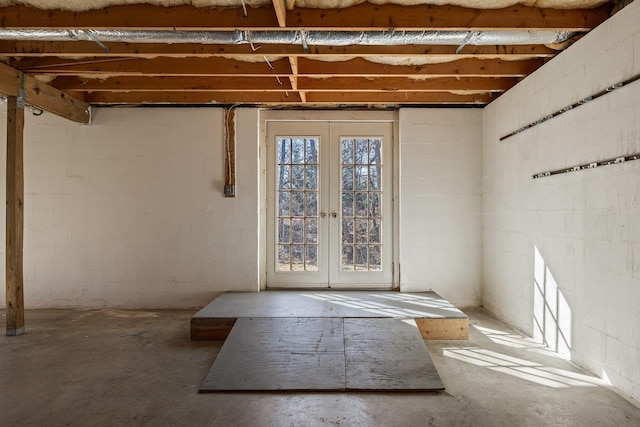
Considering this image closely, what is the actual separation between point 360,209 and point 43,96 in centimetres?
377

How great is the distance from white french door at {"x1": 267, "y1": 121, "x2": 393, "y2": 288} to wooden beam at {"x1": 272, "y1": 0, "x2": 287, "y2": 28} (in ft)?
7.96

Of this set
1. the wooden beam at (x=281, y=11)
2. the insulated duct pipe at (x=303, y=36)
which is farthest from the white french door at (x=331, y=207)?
the wooden beam at (x=281, y=11)

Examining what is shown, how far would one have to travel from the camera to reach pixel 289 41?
3195 millimetres

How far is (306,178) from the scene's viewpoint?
5340 millimetres

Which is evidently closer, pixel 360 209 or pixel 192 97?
pixel 192 97

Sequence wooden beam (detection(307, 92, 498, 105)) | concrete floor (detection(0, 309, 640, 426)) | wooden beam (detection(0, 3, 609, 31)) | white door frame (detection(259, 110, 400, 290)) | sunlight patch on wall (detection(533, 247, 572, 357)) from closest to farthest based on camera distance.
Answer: concrete floor (detection(0, 309, 640, 426)), wooden beam (detection(0, 3, 609, 31)), sunlight patch on wall (detection(533, 247, 572, 357)), wooden beam (detection(307, 92, 498, 105)), white door frame (detection(259, 110, 400, 290))

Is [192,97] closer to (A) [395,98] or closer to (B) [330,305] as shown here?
(A) [395,98]

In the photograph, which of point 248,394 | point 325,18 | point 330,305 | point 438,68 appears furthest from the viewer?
point 330,305

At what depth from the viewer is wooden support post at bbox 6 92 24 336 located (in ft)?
12.9

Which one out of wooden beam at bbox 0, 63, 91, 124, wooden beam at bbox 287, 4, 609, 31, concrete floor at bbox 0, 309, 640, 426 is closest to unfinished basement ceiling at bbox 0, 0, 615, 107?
wooden beam at bbox 287, 4, 609, 31

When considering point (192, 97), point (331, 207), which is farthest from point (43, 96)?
point (331, 207)

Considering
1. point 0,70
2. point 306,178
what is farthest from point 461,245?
point 0,70

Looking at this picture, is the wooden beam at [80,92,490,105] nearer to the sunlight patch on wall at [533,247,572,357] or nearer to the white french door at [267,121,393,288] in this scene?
the white french door at [267,121,393,288]

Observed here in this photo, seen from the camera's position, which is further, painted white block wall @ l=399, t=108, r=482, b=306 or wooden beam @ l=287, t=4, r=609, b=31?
painted white block wall @ l=399, t=108, r=482, b=306
